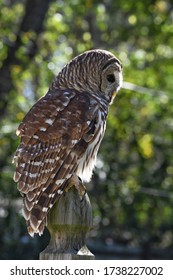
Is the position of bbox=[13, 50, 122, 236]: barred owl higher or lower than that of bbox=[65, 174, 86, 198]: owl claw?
higher

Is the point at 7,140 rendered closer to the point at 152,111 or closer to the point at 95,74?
the point at 152,111

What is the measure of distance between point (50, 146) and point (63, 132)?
0.40ft

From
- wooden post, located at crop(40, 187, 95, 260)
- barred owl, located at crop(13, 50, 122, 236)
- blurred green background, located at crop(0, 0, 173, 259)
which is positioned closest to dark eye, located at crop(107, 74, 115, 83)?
barred owl, located at crop(13, 50, 122, 236)

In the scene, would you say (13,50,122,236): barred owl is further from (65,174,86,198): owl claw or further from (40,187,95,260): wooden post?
(40,187,95,260): wooden post

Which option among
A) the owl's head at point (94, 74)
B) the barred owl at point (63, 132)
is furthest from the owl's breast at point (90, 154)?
the owl's head at point (94, 74)

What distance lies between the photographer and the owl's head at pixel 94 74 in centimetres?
519

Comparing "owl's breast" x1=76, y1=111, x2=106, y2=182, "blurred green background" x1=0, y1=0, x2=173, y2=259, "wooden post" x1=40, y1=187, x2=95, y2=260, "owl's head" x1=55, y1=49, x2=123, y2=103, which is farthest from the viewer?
"blurred green background" x1=0, y1=0, x2=173, y2=259

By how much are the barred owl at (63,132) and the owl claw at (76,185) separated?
0.02 meters

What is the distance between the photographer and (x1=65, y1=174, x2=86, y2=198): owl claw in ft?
14.3

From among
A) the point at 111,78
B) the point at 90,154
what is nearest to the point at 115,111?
the point at 111,78

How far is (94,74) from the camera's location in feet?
17.1

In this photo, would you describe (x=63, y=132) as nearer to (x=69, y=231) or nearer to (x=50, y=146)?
(x=50, y=146)

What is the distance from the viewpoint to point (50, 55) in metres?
13.2
